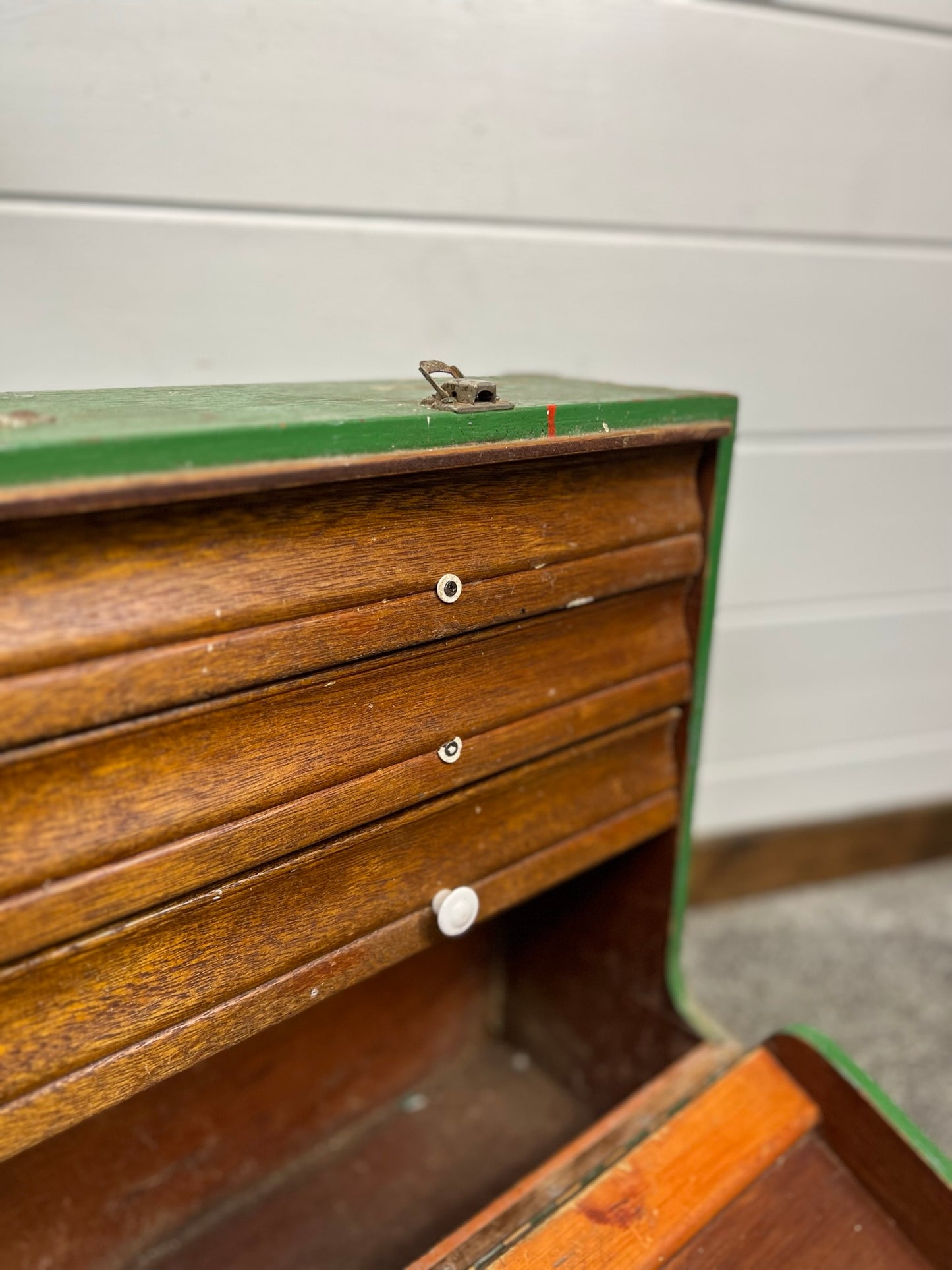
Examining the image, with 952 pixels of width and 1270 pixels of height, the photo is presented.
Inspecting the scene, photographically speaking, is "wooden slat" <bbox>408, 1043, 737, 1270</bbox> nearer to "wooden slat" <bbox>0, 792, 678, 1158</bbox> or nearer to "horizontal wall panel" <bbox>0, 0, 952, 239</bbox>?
"wooden slat" <bbox>0, 792, 678, 1158</bbox>

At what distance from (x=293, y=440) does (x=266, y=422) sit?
→ 0.9 inches

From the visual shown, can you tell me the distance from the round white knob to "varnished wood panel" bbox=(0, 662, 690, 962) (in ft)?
0.36

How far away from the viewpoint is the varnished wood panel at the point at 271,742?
0.68 meters

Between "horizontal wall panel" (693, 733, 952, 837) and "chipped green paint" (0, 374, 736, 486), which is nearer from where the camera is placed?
"chipped green paint" (0, 374, 736, 486)

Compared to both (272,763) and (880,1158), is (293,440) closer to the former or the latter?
(272,763)

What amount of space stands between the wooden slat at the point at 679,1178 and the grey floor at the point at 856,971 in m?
0.72

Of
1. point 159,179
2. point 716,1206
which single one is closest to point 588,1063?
point 716,1206

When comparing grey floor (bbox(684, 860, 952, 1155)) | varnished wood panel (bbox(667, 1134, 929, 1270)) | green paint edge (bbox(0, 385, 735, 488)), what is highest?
green paint edge (bbox(0, 385, 735, 488))

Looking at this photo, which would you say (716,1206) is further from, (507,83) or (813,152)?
(813,152)

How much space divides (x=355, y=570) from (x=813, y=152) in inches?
53.9

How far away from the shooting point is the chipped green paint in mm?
632

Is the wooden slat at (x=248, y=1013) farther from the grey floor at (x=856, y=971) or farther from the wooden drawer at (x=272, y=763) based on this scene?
the grey floor at (x=856, y=971)

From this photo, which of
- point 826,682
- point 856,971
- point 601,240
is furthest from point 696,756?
point 856,971

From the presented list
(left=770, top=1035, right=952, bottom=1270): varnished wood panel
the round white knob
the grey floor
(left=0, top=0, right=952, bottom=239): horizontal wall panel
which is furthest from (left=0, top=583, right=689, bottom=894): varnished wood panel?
the grey floor
